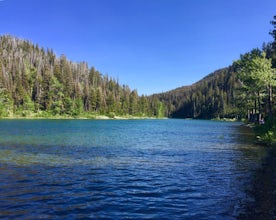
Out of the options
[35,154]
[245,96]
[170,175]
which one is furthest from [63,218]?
[245,96]

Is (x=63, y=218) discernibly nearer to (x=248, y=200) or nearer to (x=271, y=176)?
(x=248, y=200)

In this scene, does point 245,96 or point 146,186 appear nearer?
point 146,186

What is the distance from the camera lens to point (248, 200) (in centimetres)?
1274

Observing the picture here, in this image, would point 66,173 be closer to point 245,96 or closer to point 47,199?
point 47,199

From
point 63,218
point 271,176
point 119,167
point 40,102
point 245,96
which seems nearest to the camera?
point 63,218

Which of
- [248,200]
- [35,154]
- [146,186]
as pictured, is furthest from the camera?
[35,154]

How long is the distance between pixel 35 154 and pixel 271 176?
20.5 m

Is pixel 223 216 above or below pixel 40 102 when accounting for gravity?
below

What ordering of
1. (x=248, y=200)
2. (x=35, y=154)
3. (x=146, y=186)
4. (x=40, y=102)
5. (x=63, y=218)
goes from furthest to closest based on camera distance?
1. (x=40, y=102)
2. (x=35, y=154)
3. (x=146, y=186)
4. (x=248, y=200)
5. (x=63, y=218)

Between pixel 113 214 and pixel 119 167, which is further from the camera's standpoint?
pixel 119 167

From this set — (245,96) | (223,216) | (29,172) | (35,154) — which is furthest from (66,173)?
(245,96)

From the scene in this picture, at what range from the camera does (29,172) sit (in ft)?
60.3

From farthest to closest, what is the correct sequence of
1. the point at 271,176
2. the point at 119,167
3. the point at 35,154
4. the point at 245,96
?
1. the point at 245,96
2. the point at 35,154
3. the point at 119,167
4. the point at 271,176

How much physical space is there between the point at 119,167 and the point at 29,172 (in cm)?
655
